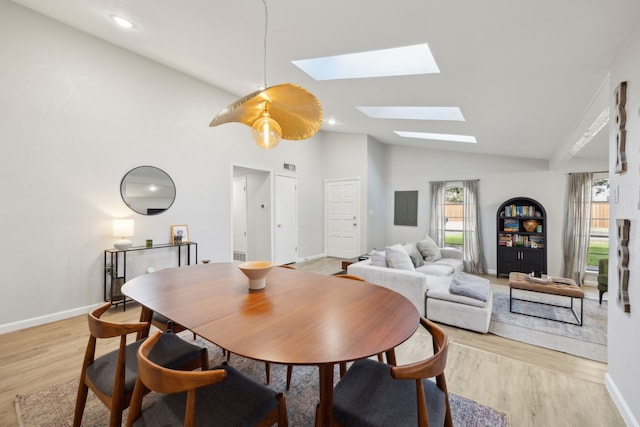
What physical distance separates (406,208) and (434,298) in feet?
13.0

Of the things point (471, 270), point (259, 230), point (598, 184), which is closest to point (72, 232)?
point (259, 230)

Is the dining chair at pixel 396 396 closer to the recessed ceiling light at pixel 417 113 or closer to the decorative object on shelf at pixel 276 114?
the decorative object on shelf at pixel 276 114

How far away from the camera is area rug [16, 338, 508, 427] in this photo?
169cm

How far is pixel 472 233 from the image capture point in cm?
598

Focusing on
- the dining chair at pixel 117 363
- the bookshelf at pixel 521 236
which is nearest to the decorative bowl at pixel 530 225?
the bookshelf at pixel 521 236

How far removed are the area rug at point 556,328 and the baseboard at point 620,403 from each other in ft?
2.33

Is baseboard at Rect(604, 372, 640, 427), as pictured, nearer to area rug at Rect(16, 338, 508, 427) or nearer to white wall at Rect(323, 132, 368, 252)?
area rug at Rect(16, 338, 508, 427)

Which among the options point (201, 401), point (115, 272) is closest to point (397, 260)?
point (201, 401)

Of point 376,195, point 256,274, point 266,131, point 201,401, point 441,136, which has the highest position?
point 441,136

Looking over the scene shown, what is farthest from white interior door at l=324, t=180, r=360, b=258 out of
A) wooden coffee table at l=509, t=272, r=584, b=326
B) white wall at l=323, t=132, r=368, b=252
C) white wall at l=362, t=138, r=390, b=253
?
wooden coffee table at l=509, t=272, r=584, b=326

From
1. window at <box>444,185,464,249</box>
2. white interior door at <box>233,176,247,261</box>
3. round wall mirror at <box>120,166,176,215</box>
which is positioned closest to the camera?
round wall mirror at <box>120,166,176,215</box>

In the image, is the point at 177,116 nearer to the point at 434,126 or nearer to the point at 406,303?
the point at 434,126

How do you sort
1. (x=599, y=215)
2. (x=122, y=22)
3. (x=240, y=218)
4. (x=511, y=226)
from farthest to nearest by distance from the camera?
(x=240, y=218) < (x=511, y=226) < (x=599, y=215) < (x=122, y=22)

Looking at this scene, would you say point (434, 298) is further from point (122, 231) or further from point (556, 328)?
point (122, 231)
